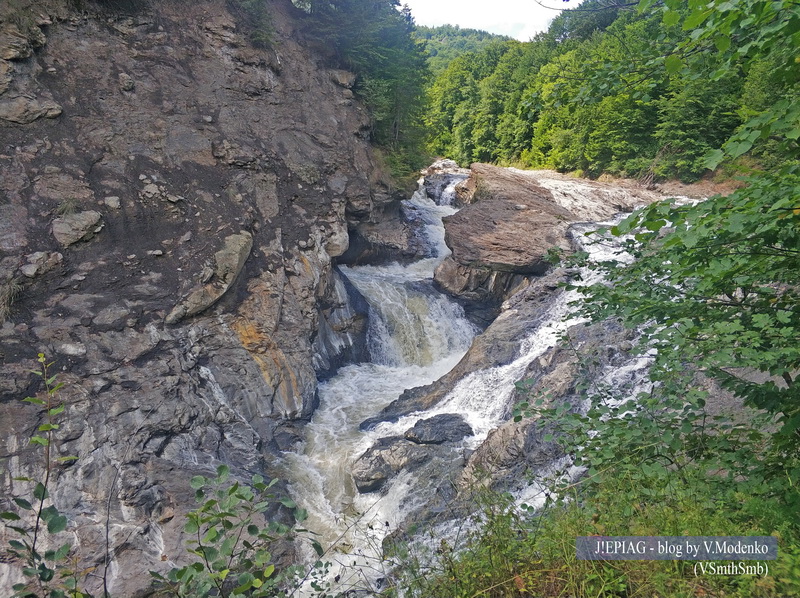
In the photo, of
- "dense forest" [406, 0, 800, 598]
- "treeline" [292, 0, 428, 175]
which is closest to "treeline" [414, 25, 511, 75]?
"treeline" [292, 0, 428, 175]

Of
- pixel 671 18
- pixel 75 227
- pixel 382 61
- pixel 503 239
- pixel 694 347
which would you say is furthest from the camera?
pixel 382 61

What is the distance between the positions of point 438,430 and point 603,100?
23.8ft

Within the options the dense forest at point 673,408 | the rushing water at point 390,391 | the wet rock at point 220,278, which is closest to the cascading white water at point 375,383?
the rushing water at point 390,391

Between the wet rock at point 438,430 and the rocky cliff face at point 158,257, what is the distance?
268 cm

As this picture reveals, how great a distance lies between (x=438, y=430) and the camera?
9797 millimetres

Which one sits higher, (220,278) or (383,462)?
(220,278)

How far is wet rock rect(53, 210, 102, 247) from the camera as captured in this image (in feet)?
29.2

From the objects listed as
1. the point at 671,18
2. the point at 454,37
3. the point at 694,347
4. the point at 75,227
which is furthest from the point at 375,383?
the point at 454,37

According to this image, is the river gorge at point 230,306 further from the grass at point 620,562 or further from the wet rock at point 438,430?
the grass at point 620,562

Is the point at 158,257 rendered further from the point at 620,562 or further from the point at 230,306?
the point at 620,562

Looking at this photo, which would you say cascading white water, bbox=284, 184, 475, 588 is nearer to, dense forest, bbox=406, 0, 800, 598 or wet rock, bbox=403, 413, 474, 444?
wet rock, bbox=403, 413, 474, 444

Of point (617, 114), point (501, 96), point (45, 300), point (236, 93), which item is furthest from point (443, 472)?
point (501, 96)

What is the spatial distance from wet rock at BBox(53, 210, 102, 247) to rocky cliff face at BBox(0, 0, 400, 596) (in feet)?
0.09

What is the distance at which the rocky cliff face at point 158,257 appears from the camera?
7207 millimetres
